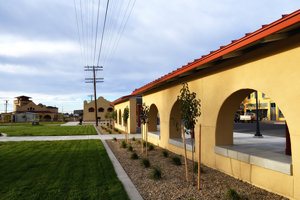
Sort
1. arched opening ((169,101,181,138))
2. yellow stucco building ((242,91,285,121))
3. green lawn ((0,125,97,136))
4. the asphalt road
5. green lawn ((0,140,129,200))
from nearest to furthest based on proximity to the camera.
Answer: green lawn ((0,140,129,200)) < arched opening ((169,101,181,138)) < the asphalt road < green lawn ((0,125,97,136)) < yellow stucco building ((242,91,285,121))

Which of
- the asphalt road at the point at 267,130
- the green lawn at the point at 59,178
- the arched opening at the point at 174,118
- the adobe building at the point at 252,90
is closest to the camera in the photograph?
the adobe building at the point at 252,90

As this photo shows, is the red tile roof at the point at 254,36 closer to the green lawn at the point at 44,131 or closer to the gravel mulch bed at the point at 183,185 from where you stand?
the gravel mulch bed at the point at 183,185

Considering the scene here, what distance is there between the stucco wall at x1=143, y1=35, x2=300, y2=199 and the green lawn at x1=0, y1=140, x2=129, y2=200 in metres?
3.39

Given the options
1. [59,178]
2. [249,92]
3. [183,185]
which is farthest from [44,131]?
[249,92]

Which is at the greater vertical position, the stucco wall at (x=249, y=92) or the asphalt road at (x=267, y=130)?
the stucco wall at (x=249, y=92)

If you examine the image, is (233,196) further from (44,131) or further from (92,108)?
(92,108)

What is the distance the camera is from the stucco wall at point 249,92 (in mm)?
4844

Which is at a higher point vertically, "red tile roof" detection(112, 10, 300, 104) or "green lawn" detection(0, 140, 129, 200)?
"red tile roof" detection(112, 10, 300, 104)

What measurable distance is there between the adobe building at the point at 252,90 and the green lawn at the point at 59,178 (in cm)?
338

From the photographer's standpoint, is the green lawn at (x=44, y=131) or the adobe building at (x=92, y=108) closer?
the green lawn at (x=44, y=131)

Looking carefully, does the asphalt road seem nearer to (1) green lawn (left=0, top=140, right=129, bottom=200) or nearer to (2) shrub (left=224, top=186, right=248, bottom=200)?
(2) shrub (left=224, top=186, right=248, bottom=200)

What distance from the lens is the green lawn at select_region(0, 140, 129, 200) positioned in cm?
543

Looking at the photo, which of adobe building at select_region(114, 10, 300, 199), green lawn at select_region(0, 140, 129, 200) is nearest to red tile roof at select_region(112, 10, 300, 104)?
adobe building at select_region(114, 10, 300, 199)

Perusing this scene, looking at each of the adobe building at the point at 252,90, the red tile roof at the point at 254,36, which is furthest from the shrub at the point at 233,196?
the red tile roof at the point at 254,36
